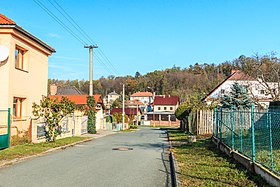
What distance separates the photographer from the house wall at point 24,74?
18578 mm

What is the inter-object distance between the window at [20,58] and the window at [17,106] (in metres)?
1.91

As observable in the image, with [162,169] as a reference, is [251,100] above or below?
above

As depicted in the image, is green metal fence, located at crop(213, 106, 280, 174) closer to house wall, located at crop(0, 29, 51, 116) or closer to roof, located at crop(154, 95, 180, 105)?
house wall, located at crop(0, 29, 51, 116)

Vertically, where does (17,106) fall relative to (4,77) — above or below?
below

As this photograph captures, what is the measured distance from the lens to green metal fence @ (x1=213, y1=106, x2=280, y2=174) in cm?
863

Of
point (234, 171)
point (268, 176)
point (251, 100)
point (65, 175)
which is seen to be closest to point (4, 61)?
point (65, 175)

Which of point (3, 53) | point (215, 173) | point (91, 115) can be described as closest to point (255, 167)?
point (215, 173)

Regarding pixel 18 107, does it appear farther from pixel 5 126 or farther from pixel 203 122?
pixel 203 122

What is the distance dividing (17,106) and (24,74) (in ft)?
6.49

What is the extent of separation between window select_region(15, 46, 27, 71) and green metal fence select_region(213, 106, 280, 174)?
12.3m

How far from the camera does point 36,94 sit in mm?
22984

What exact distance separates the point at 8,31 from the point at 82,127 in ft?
49.6

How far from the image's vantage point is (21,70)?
2033 cm

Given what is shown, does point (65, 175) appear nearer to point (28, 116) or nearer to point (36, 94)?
point (28, 116)
